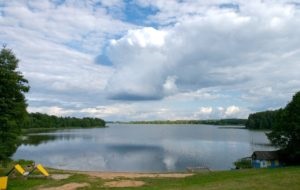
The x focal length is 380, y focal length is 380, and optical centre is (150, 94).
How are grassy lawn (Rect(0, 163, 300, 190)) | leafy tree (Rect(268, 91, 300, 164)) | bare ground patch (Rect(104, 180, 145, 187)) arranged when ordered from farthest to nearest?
leafy tree (Rect(268, 91, 300, 164)) < bare ground patch (Rect(104, 180, 145, 187)) < grassy lawn (Rect(0, 163, 300, 190))

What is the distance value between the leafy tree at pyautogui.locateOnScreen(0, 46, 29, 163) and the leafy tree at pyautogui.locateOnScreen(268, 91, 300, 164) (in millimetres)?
29789

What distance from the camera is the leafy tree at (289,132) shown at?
43.3 meters

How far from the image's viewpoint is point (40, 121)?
197 metres

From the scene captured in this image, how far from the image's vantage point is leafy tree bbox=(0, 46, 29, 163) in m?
27.9

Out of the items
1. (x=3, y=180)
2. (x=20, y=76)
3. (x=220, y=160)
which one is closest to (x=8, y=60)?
(x=20, y=76)

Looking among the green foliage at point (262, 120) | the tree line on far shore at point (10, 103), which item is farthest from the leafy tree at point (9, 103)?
the green foliage at point (262, 120)

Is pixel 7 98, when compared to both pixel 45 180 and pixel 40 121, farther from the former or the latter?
pixel 40 121

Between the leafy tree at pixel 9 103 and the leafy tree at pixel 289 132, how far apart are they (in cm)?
2979

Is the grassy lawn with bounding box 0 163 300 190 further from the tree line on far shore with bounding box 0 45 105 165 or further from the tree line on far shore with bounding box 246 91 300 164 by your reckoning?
the tree line on far shore with bounding box 246 91 300 164

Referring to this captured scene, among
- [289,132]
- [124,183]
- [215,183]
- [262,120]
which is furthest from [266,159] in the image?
[262,120]

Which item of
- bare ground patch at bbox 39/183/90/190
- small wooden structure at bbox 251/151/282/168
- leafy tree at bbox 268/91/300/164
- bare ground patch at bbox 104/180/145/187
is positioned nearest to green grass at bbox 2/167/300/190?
bare ground patch at bbox 104/180/145/187

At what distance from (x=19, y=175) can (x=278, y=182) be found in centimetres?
2131

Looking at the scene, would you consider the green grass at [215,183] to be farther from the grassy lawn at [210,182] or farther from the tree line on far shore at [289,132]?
the tree line on far shore at [289,132]

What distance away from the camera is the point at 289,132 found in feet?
145
